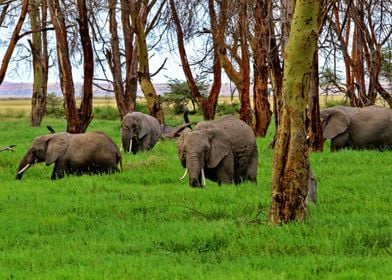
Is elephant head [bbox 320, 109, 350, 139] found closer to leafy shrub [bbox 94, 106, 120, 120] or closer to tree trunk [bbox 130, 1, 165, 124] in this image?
tree trunk [bbox 130, 1, 165, 124]

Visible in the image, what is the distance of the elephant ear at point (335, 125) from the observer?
19984 millimetres

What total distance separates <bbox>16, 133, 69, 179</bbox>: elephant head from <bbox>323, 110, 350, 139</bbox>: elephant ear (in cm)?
713

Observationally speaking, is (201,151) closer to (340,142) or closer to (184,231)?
(184,231)

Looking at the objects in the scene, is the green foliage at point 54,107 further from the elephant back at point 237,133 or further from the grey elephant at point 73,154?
the elephant back at point 237,133

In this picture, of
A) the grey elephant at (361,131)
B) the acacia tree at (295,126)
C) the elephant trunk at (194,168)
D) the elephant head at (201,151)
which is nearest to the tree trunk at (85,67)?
the grey elephant at (361,131)

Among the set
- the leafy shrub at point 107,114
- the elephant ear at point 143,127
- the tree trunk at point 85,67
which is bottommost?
the leafy shrub at point 107,114

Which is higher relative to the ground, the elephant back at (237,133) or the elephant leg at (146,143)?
the elephant back at (237,133)

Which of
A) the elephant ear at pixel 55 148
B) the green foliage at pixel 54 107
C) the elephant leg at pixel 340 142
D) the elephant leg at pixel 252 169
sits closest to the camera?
Answer: the elephant leg at pixel 252 169

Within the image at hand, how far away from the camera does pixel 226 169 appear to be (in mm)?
13312

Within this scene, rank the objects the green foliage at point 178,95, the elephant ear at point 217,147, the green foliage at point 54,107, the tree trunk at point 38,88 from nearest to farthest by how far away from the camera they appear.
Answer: the elephant ear at point 217,147 < the tree trunk at point 38,88 < the green foliage at point 178,95 < the green foliage at point 54,107

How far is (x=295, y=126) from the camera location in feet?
30.1

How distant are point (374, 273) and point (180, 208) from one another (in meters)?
4.45

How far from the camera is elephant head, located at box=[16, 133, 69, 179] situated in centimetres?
1565

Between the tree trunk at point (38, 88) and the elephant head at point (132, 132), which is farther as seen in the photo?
the tree trunk at point (38, 88)
